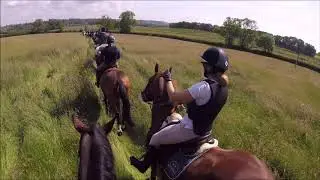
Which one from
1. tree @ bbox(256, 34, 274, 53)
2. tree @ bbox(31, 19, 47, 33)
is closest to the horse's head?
tree @ bbox(256, 34, 274, 53)

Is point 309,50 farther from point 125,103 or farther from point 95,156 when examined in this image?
point 95,156

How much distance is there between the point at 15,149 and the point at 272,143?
18.7 feet

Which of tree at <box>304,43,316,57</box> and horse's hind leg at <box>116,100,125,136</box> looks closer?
horse's hind leg at <box>116,100,125,136</box>

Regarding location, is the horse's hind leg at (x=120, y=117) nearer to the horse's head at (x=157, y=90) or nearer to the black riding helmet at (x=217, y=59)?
the horse's head at (x=157, y=90)

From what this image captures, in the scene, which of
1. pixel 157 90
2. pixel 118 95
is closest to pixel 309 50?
pixel 118 95

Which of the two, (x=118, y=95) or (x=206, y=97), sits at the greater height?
(x=206, y=97)

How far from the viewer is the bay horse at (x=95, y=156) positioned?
3.41 metres

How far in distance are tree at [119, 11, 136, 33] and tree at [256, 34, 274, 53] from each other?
23547 mm

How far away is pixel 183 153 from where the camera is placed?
542 centimetres

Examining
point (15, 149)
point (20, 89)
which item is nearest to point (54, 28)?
point (20, 89)

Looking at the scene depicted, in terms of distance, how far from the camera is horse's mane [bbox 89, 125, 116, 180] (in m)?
3.40

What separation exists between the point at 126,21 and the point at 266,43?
2802 centimetres

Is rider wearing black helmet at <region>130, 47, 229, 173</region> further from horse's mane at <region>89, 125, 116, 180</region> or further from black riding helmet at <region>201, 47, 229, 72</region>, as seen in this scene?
horse's mane at <region>89, 125, 116, 180</region>

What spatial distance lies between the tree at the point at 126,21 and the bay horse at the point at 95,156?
4928 cm
